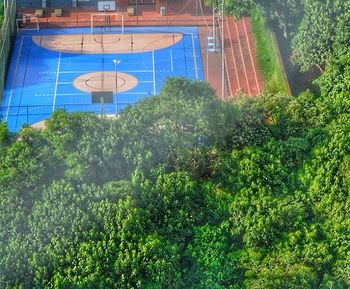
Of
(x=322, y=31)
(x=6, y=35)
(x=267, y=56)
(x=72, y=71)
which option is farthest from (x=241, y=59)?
(x=6, y=35)

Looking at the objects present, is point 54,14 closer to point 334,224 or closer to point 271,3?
point 271,3

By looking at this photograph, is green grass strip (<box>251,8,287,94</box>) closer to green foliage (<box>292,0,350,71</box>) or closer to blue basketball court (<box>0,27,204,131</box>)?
green foliage (<box>292,0,350,71</box>)

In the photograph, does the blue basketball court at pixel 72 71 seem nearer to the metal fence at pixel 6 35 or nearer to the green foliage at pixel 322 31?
the metal fence at pixel 6 35

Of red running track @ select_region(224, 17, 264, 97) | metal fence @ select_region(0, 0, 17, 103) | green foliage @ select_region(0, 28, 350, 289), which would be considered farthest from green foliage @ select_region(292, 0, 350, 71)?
metal fence @ select_region(0, 0, 17, 103)

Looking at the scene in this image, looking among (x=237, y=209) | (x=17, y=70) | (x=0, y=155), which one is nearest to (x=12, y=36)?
(x=17, y=70)

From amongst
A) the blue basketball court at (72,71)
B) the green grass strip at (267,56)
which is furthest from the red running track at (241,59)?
the blue basketball court at (72,71)

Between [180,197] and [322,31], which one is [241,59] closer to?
[322,31]
